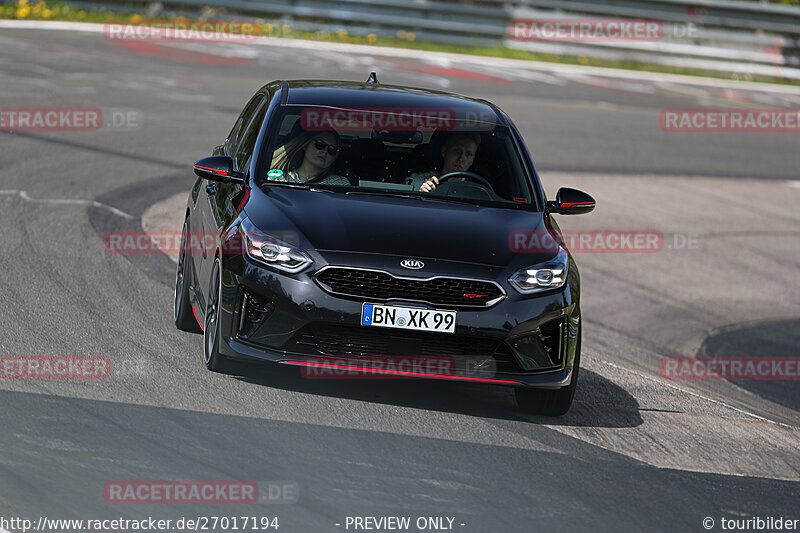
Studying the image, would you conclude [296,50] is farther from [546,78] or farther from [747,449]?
[747,449]

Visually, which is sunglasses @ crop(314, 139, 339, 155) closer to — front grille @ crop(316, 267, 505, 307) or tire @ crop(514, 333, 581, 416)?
front grille @ crop(316, 267, 505, 307)

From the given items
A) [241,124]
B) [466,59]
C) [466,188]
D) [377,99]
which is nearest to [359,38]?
[466,59]

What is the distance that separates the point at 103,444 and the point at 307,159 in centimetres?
261

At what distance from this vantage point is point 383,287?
6.83m

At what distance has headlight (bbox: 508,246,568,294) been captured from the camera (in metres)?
7.02

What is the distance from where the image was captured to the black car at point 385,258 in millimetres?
6832

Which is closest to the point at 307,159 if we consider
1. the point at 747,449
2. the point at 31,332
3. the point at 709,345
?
the point at 31,332

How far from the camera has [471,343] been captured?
692cm

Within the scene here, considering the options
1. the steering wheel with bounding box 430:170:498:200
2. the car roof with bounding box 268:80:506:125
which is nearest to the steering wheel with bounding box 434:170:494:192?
the steering wheel with bounding box 430:170:498:200

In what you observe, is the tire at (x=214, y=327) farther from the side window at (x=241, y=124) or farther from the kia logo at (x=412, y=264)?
the side window at (x=241, y=124)

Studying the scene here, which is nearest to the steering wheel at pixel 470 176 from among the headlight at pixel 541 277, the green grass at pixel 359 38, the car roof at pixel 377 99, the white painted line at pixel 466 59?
the car roof at pixel 377 99

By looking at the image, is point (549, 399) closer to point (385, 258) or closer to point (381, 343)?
point (381, 343)

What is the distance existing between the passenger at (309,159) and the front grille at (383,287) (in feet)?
3.84

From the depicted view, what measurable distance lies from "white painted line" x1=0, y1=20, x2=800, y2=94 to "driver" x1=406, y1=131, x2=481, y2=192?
18929 mm
